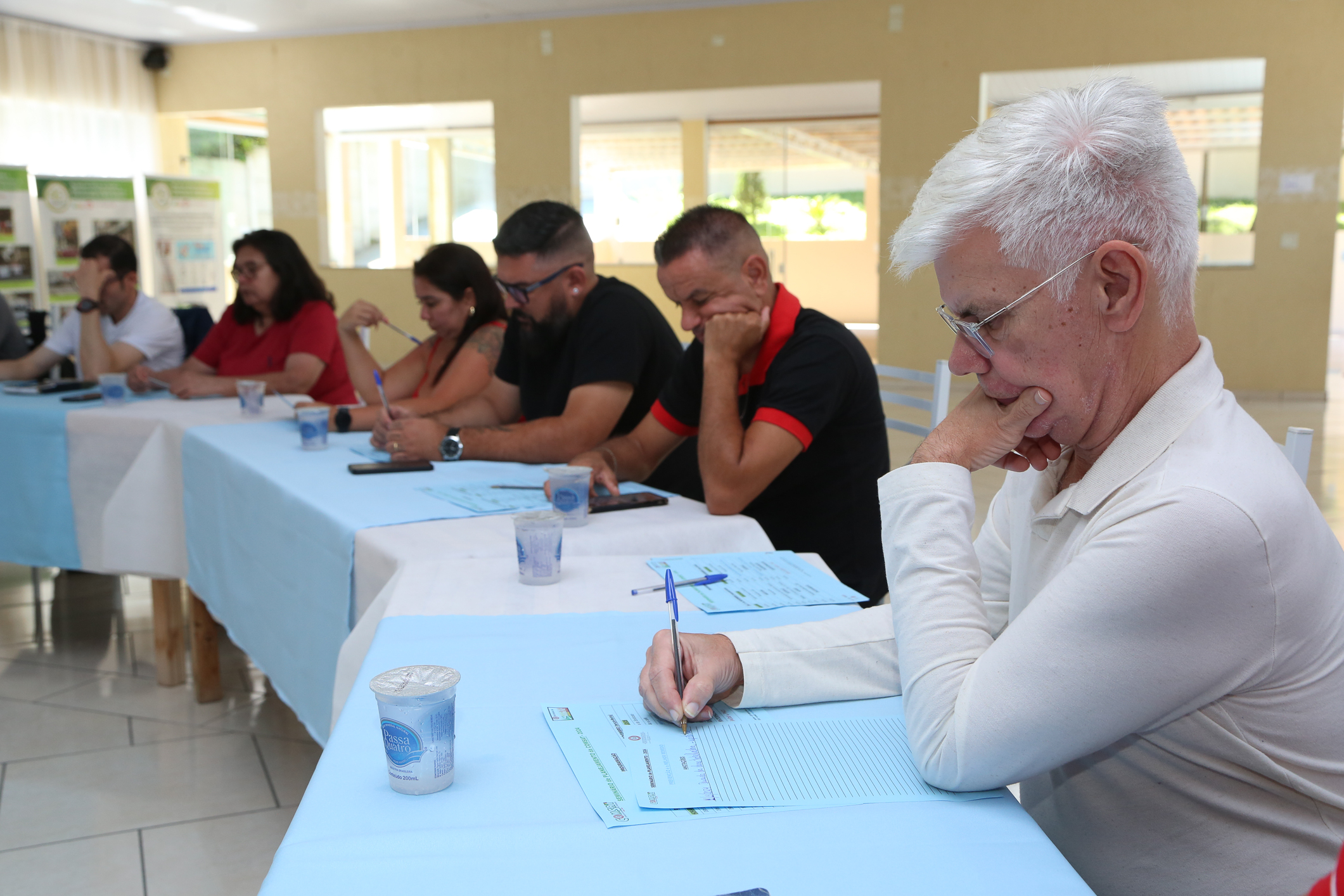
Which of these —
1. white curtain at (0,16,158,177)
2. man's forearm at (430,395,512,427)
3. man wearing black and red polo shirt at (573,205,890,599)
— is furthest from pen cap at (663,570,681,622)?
white curtain at (0,16,158,177)

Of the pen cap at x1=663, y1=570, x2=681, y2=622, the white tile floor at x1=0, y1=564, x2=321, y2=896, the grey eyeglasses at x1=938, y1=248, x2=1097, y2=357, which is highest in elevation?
the grey eyeglasses at x1=938, y1=248, x2=1097, y2=357

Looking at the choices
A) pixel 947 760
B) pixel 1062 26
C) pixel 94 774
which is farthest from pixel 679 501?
pixel 1062 26

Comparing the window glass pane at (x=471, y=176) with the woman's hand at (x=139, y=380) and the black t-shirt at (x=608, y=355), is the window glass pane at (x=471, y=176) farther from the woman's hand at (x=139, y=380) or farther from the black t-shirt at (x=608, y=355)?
the black t-shirt at (x=608, y=355)

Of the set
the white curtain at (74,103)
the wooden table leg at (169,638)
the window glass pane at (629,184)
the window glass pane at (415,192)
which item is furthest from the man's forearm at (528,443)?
the window glass pane at (415,192)

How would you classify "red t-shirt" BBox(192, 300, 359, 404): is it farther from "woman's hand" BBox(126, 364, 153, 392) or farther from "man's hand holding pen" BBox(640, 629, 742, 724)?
"man's hand holding pen" BBox(640, 629, 742, 724)

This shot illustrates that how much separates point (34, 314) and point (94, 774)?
11.9ft

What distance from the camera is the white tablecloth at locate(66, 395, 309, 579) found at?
2.93 m

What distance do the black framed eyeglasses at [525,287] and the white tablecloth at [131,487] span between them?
3.06 feet

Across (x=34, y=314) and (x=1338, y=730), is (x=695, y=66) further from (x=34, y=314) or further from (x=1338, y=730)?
(x=1338, y=730)

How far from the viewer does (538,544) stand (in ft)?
4.65

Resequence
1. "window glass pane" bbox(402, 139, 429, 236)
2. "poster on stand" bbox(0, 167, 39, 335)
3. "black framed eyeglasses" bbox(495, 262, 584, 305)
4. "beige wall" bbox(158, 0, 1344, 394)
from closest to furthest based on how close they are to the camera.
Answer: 1. "black framed eyeglasses" bbox(495, 262, 584, 305)
2. "poster on stand" bbox(0, 167, 39, 335)
3. "beige wall" bbox(158, 0, 1344, 394)
4. "window glass pane" bbox(402, 139, 429, 236)

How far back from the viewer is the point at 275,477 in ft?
7.30

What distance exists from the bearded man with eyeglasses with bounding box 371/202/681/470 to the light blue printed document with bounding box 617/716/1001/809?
1.56 m

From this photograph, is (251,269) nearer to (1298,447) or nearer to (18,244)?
(1298,447)
